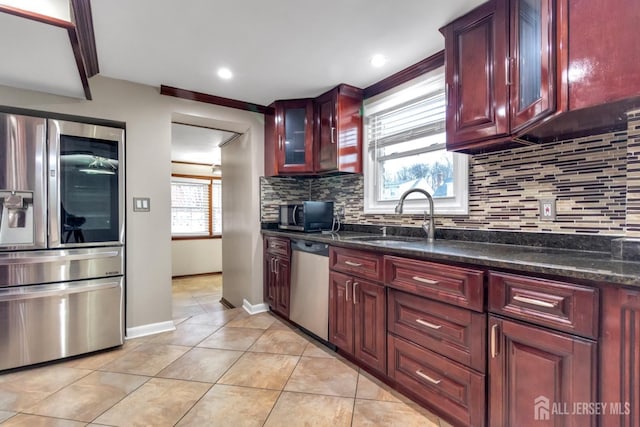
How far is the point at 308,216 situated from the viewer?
2.79 meters

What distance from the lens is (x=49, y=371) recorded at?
2.04 metres

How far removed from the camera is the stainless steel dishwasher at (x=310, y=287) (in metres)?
2.32

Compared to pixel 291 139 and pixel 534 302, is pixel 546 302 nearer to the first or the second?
pixel 534 302

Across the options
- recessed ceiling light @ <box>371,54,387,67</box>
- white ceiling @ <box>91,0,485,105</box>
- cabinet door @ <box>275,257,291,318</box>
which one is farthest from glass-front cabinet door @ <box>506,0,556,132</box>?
cabinet door @ <box>275,257,291,318</box>

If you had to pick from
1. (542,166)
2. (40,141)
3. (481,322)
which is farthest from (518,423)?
(40,141)

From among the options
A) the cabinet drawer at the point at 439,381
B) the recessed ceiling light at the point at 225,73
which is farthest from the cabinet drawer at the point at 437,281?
the recessed ceiling light at the point at 225,73

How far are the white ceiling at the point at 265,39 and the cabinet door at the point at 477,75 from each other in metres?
0.10

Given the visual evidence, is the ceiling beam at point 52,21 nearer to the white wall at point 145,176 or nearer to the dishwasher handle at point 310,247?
the white wall at point 145,176

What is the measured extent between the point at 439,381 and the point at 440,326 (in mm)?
281

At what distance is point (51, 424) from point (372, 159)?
2801 mm

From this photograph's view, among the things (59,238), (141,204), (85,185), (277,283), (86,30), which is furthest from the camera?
(277,283)

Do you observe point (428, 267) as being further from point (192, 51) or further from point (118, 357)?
point (118, 357)

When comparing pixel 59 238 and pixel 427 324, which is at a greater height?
pixel 59 238

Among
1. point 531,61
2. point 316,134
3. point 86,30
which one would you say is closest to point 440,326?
point 531,61
